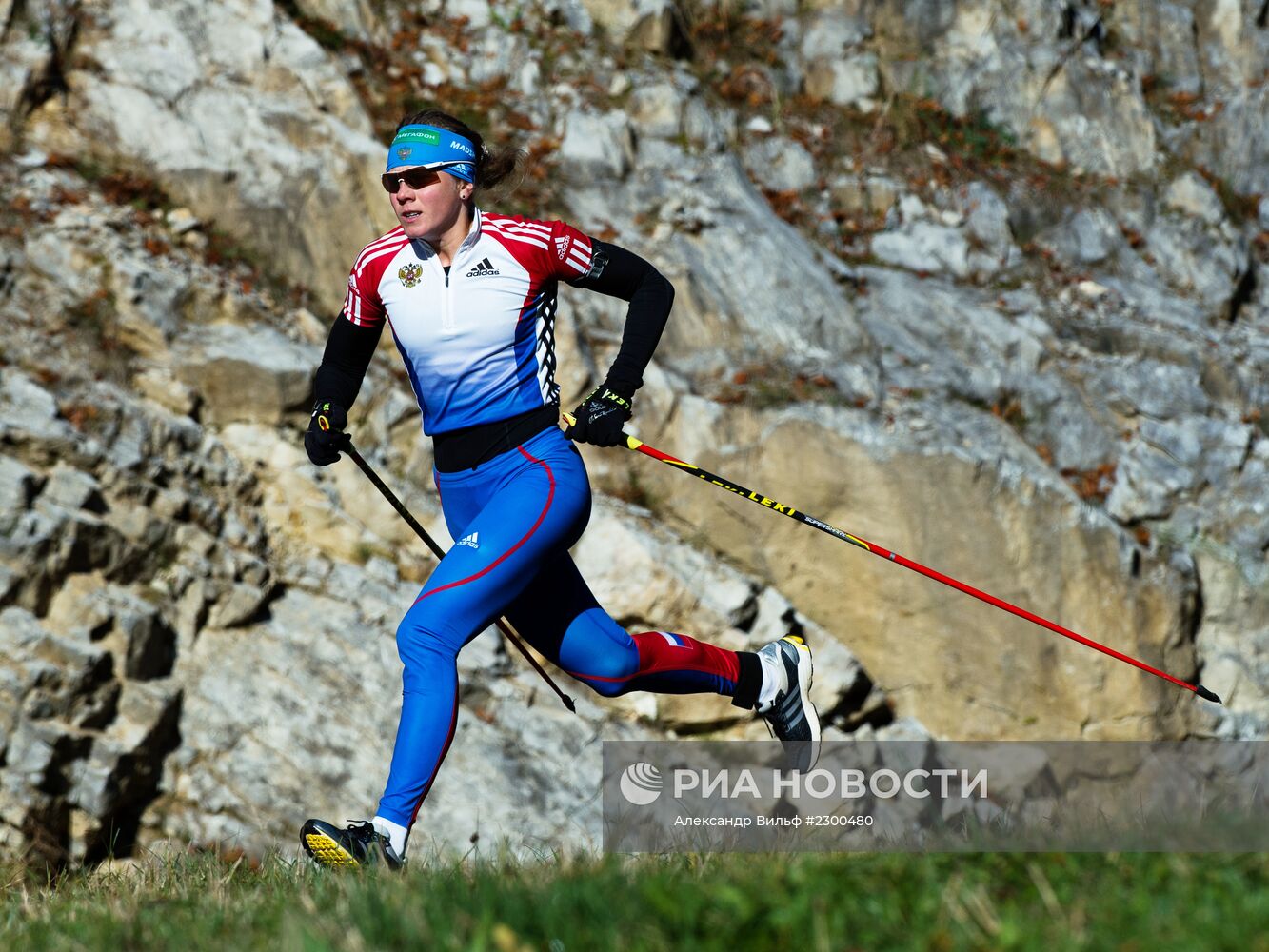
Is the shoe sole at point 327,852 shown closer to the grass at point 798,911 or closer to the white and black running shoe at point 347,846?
the white and black running shoe at point 347,846

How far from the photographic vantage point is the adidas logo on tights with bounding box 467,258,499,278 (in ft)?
18.1

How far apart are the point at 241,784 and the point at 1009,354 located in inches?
368

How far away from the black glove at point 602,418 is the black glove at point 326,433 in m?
1.11

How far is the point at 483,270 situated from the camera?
554 centimetres

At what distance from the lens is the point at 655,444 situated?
12766 millimetres

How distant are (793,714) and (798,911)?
145 inches

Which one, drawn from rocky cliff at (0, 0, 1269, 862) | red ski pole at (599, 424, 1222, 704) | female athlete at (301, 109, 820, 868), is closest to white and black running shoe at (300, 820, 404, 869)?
female athlete at (301, 109, 820, 868)

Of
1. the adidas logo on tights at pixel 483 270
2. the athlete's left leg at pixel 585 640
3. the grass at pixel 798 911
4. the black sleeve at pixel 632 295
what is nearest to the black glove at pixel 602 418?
the black sleeve at pixel 632 295

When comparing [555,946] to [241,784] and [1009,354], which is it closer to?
[241,784]

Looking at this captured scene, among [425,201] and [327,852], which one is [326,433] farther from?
[327,852]

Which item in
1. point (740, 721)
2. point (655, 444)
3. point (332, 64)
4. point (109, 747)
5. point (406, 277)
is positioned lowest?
point (740, 721)

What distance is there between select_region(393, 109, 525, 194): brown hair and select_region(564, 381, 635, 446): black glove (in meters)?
1.12

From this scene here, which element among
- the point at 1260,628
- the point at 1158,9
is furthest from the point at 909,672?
the point at 1158,9

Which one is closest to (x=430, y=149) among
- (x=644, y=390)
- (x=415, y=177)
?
(x=415, y=177)
